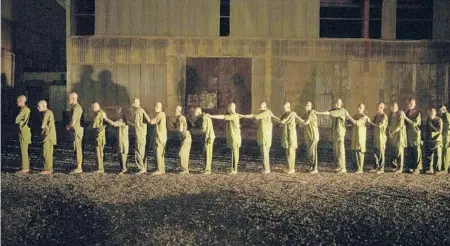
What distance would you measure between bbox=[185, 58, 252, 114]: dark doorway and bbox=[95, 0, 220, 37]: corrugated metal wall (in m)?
1.29

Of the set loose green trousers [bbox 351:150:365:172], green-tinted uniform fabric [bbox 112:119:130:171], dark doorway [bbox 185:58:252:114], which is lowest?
loose green trousers [bbox 351:150:365:172]

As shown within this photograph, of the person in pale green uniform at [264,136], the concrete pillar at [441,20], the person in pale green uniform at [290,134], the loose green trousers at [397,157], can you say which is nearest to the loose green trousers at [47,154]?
the person in pale green uniform at [264,136]

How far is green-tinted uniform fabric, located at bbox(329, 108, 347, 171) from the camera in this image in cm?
1223

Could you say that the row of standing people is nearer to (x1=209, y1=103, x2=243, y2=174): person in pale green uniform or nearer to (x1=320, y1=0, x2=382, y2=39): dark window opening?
(x1=209, y1=103, x2=243, y2=174): person in pale green uniform

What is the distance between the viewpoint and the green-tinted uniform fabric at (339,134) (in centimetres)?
1223

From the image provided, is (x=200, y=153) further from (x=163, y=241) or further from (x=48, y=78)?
(x=48, y=78)

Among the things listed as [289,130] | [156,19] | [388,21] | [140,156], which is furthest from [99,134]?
[388,21]

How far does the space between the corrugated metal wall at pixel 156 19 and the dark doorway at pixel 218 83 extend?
129 cm

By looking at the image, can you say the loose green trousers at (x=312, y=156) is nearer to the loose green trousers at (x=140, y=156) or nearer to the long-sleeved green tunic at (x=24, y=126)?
the loose green trousers at (x=140, y=156)

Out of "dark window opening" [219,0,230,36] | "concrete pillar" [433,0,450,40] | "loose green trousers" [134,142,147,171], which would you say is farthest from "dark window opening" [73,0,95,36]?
"concrete pillar" [433,0,450,40]

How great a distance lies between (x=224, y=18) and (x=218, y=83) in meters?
2.91

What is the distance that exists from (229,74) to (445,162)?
928 cm

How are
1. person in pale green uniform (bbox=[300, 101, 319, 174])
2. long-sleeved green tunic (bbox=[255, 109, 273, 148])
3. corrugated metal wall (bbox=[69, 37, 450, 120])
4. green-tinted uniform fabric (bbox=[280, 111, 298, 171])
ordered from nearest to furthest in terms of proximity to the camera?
long-sleeved green tunic (bbox=[255, 109, 273, 148])
green-tinted uniform fabric (bbox=[280, 111, 298, 171])
person in pale green uniform (bbox=[300, 101, 319, 174])
corrugated metal wall (bbox=[69, 37, 450, 120])

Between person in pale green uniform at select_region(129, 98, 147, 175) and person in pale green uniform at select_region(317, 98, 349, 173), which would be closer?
person in pale green uniform at select_region(129, 98, 147, 175)
